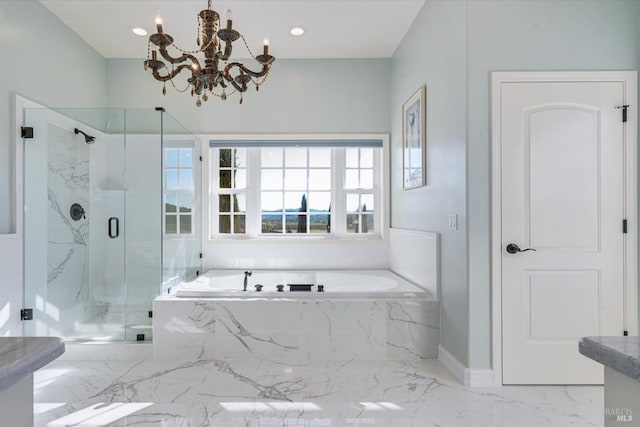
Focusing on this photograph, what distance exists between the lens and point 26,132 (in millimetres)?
2660

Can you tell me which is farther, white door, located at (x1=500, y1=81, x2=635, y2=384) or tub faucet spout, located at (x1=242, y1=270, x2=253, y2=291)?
tub faucet spout, located at (x1=242, y1=270, x2=253, y2=291)

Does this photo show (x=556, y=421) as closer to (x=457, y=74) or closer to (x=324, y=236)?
(x=457, y=74)

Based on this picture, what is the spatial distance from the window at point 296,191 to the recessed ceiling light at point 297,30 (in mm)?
1141

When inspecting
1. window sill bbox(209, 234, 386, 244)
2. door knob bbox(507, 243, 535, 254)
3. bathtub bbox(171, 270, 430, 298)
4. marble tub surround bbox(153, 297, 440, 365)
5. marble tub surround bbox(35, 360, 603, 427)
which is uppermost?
door knob bbox(507, 243, 535, 254)

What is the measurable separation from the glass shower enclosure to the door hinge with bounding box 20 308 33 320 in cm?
4

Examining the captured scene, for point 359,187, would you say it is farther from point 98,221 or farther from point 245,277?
point 98,221

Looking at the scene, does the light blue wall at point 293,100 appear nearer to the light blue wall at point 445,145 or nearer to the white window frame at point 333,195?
the white window frame at point 333,195

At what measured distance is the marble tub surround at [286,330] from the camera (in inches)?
105

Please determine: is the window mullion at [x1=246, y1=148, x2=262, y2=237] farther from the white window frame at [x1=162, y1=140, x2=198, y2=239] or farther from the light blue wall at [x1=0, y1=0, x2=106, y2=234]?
the light blue wall at [x1=0, y1=0, x2=106, y2=234]

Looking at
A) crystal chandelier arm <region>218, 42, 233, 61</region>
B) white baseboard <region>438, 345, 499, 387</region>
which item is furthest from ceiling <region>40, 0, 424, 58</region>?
white baseboard <region>438, 345, 499, 387</region>

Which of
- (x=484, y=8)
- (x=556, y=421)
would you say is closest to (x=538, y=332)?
(x=556, y=421)

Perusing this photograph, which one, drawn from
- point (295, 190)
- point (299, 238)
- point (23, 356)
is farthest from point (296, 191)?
point (23, 356)

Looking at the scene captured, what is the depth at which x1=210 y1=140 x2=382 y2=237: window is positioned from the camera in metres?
4.05

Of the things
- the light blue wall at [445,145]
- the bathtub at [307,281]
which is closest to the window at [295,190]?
the bathtub at [307,281]
